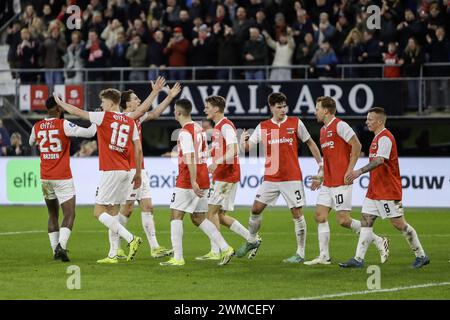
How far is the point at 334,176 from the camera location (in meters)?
15.0

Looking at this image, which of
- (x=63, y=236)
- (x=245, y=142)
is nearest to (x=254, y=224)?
(x=245, y=142)

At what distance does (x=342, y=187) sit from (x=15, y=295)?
17.3 ft

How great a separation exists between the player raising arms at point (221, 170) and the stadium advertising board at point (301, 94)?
1289cm

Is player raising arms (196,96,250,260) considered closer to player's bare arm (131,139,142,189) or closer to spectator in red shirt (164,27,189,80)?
player's bare arm (131,139,142,189)

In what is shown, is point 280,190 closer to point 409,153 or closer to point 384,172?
point 384,172

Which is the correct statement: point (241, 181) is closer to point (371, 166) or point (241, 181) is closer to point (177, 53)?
point (177, 53)

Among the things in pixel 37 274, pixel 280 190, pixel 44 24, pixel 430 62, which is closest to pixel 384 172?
pixel 280 190

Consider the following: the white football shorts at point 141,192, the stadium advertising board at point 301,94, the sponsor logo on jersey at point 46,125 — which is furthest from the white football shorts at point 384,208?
the stadium advertising board at point 301,94

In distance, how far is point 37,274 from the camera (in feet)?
45.2

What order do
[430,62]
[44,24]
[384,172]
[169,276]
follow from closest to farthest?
[169,276], [384,172], [430,62], [44,24]

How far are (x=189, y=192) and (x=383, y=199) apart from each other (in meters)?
2.72

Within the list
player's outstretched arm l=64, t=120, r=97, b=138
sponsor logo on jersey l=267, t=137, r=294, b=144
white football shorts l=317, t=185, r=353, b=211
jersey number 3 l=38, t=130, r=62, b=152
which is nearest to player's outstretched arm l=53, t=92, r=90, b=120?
player's outstretched arm l=64, t=120, r=97, b=138

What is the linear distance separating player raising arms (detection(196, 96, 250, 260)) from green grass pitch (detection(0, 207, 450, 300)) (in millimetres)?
695

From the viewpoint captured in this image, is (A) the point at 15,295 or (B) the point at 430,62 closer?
(A) the point at 15,295
